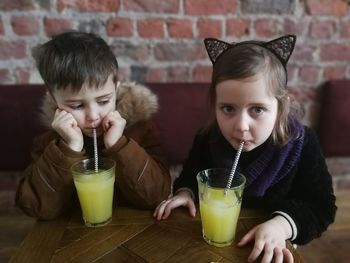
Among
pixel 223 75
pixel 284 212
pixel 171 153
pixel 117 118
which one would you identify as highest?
pixel 223 75

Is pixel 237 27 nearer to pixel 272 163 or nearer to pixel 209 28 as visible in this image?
pixel 209 28

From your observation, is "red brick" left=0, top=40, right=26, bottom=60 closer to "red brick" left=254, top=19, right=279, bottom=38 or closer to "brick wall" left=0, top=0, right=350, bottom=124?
"brick wall" left=0, top=0, right=350, bottom=124

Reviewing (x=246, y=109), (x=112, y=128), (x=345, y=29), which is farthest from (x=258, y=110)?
(x=345, y=29)

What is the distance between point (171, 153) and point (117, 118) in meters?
0.55

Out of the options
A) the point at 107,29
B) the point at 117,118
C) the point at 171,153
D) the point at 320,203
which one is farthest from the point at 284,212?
the point at 107,29

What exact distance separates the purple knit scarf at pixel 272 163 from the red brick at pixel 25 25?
98 centimetres

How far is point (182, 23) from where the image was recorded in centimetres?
154

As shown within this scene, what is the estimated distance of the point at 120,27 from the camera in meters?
1.53

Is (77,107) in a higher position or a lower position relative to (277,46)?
lower

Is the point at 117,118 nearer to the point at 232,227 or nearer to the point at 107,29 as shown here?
the point at 232,227

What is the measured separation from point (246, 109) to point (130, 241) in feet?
1.37

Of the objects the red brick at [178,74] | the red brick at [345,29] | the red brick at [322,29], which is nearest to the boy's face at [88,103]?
the red brick at [178,74]

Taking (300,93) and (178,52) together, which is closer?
(178,52)

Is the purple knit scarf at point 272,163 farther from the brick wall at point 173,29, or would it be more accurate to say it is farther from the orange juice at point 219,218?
the brick wall at point 173,29
